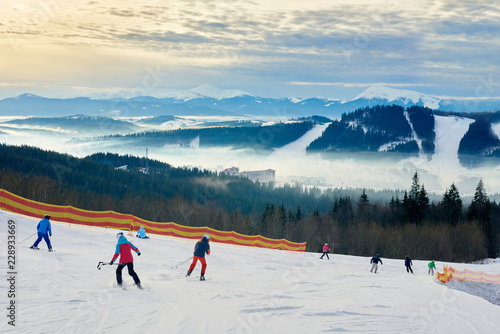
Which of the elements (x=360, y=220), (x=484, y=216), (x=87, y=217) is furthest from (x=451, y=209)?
(x=87, y=217)

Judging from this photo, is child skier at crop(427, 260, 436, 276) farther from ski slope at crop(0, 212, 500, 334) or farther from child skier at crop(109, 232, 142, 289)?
child skier at crop(109, 232, 142, 289)

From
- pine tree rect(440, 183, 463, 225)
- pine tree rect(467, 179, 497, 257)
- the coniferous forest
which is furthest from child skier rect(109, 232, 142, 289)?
pine tree rect(440, 183, 463, 225)

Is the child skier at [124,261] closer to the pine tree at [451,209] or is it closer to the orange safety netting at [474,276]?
the orange safety netting at [474,276]

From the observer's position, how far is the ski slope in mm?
10562

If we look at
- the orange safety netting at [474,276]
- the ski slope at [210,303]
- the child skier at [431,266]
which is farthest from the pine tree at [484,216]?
the ski slope at [210,303]

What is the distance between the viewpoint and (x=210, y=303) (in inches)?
505

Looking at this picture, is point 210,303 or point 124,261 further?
point 124,261

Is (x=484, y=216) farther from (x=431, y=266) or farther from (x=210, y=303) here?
(x=210, y=303)

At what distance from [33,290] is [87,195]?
314 feet

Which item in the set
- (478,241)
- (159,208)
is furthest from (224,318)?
(159,208)

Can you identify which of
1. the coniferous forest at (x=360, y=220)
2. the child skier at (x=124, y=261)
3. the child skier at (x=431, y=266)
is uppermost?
the child skier at (x=124, y=261)

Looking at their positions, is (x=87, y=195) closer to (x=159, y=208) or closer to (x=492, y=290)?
(x=159, y=208)

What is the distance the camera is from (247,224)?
289ft

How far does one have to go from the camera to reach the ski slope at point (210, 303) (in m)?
10.6
